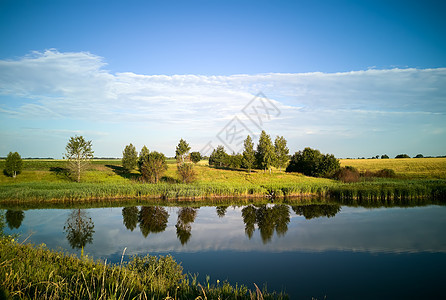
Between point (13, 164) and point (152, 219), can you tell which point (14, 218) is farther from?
point (13, 164)

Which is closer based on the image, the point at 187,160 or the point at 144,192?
the point at 144,192

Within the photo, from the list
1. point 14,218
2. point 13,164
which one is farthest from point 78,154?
point 14,218

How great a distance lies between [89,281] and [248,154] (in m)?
47.5

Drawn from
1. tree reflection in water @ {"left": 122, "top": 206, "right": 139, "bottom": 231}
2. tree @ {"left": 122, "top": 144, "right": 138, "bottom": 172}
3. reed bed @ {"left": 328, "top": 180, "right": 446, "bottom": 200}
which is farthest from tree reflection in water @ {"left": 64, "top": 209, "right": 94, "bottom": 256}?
tree @ {"left": 122, "top": 144, "right": 138, "bottom": 172}

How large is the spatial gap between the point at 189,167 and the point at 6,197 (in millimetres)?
18445

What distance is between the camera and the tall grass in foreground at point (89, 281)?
188 inches

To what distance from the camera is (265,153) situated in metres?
50.7

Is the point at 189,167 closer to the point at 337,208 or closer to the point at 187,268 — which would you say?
the point at 337,208

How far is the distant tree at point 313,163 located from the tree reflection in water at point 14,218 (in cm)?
4209

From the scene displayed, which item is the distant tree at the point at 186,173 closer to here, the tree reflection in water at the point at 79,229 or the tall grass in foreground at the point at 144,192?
the tall grass in foreground at the point at 144,192

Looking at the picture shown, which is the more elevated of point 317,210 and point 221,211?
point 317,210

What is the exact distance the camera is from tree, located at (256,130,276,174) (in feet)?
165

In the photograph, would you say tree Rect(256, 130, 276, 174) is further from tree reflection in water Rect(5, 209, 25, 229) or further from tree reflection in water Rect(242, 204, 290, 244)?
tree reflection in water Rect(5, 209, 25, 229)

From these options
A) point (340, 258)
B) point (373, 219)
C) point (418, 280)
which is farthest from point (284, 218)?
point (418, 280)
